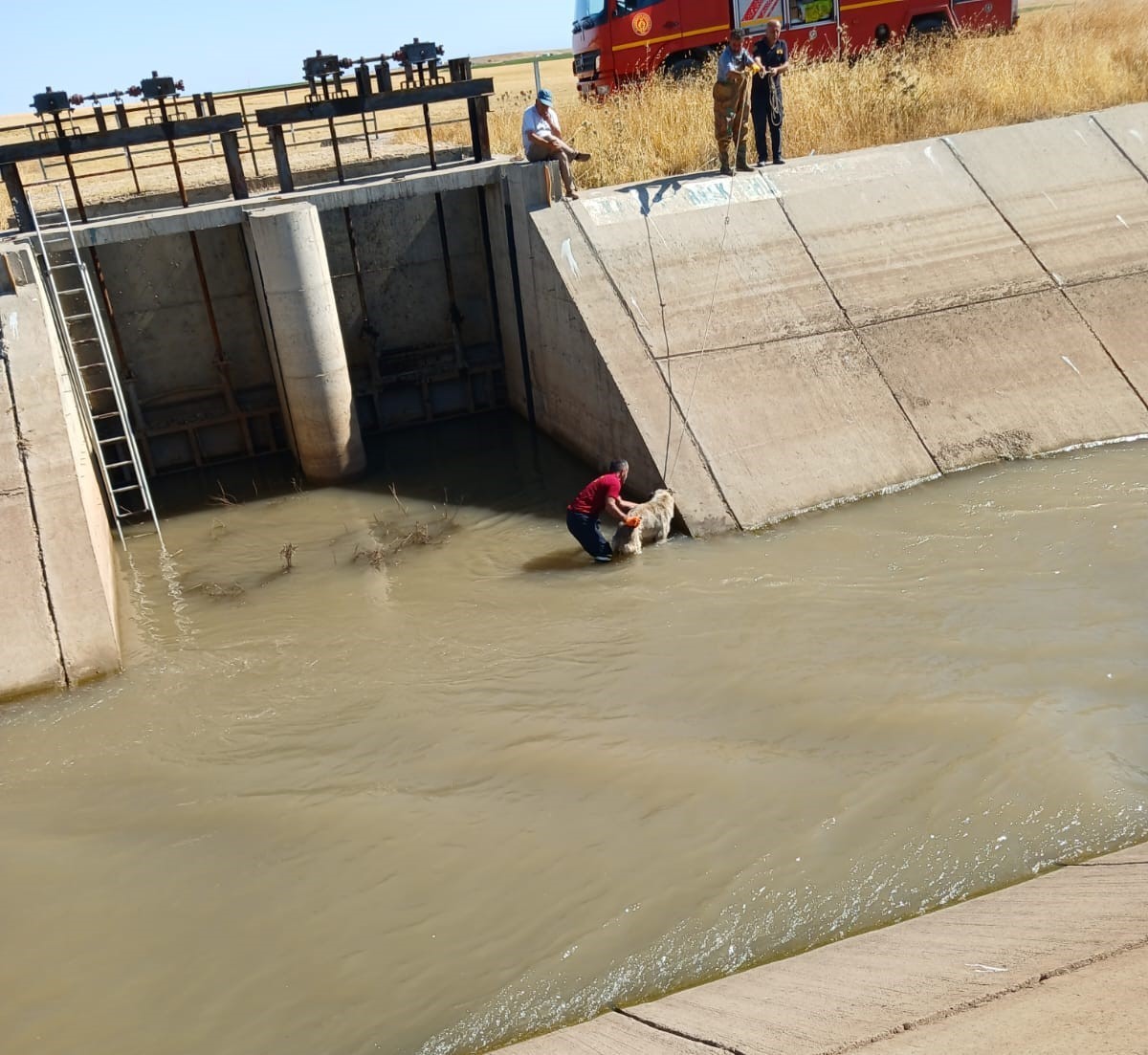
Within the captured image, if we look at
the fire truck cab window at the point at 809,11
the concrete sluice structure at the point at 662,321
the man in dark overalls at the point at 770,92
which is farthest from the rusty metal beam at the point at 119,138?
the fire truck cab window at the point at 809,11

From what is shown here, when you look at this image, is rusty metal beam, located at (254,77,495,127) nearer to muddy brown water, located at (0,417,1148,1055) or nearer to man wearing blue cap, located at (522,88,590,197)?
man wearing blue cap, located at (522,88,590,197)

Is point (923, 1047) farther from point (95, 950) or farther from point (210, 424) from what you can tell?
point (210, 424)

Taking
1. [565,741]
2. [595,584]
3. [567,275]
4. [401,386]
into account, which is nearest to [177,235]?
[401,386]

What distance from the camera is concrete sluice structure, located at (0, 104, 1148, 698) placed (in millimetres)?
10469

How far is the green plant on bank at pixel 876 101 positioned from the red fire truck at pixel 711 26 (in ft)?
5.13

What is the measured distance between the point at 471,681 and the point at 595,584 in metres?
1.74

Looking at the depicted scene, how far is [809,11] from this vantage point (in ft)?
60.5

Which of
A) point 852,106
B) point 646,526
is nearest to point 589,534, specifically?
point 646,526

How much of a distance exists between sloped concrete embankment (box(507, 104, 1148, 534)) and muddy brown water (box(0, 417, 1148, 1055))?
0.75 metres

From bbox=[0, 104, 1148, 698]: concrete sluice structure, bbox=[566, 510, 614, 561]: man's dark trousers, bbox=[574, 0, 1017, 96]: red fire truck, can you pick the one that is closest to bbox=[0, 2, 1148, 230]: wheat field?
bbox=[574, 0, 1017, 96]: red fire truck

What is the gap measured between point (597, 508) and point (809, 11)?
12777mm

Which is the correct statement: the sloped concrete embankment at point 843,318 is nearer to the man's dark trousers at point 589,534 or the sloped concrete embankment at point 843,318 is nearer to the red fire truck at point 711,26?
the man's dark trousers at point 589,534

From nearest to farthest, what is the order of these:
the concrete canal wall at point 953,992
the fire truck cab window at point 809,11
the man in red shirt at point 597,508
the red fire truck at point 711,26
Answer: the concrete canal wall at point 953,992 → the man in red shirt at point 597,508 → the red fire truck at point 711,26 → the fire truck cab window at point 809,11

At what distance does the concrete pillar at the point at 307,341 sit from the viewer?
11.3m
